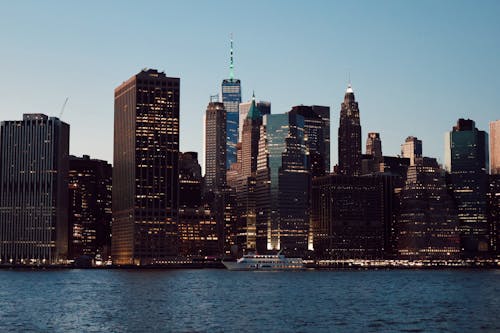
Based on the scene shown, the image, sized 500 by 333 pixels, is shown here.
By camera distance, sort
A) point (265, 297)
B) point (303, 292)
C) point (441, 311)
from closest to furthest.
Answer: point (441, 311)
point (265, 297)
point (303, 292)

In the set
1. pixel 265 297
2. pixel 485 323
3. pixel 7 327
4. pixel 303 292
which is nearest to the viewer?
pixel 7 327

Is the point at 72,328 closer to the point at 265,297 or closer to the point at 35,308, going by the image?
the point at 35,308

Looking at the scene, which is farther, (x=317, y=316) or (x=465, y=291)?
(x=465, y=291)

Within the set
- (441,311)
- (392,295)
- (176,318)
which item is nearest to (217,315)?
(176,318)

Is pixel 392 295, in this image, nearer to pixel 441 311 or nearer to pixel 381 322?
pixel 441 311

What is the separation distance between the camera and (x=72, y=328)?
110 meters

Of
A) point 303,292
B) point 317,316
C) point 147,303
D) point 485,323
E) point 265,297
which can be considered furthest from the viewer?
point 303,292

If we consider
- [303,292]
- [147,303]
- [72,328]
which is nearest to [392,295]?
[303,292]

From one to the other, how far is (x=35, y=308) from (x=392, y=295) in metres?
74.3

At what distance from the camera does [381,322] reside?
118 m

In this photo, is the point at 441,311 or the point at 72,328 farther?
the point at 441,311

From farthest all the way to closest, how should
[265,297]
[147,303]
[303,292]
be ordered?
[303,292], [265,297], [147,303]

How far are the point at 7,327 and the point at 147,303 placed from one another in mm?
41076

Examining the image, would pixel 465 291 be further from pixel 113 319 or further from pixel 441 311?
pixel 113 319
